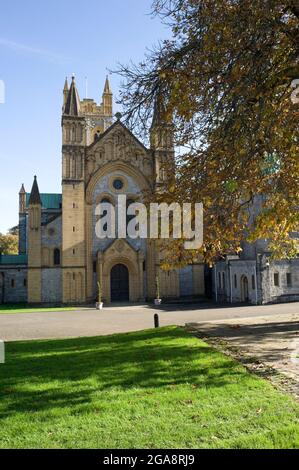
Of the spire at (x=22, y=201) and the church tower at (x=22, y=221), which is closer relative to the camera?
the church tower at (x=22, y=221)

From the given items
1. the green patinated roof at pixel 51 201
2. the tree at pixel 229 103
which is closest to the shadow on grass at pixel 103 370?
the tree at pixel 229 103

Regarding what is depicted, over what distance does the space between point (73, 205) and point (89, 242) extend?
153 inches

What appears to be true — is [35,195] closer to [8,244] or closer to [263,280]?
[263,280]

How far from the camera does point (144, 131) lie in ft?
35.3

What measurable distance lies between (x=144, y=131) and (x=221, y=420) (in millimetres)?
7621

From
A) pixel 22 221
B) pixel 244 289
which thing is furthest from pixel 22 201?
pixel 244 289

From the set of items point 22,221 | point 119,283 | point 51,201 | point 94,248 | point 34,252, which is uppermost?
point 51,201

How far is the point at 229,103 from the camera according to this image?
327 inches

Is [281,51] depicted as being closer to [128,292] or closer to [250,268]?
[250,268]

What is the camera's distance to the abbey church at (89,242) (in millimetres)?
37625

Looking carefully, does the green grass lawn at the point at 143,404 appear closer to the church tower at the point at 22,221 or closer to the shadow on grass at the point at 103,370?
the shadow on grass at the point at 103,370

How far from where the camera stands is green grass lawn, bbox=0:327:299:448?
5031mm

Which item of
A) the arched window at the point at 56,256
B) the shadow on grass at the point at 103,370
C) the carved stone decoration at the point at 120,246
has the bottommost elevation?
the shadow on grass at the point at 103,370

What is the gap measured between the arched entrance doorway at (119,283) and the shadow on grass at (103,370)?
26405 millimetres
